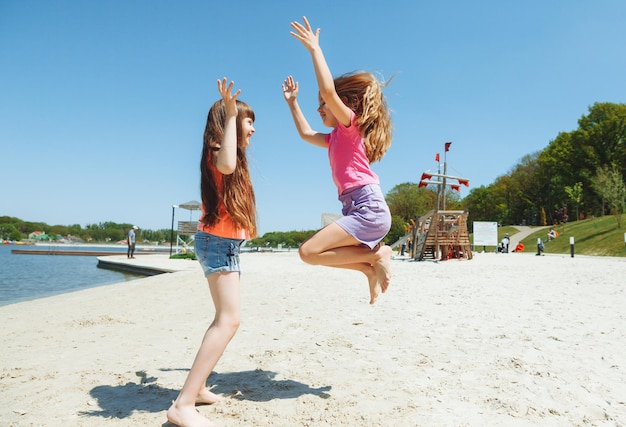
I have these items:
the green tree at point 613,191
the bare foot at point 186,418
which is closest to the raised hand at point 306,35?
the bare foot at point 186,418

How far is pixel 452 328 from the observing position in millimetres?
5246

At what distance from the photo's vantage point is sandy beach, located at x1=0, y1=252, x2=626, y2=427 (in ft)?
9.62

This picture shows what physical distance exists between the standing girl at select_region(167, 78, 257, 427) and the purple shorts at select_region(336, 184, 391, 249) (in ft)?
2.26

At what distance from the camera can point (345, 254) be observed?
3.24 meters

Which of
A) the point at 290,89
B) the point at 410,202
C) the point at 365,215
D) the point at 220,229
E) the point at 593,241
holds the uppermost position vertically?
the point at 410,202

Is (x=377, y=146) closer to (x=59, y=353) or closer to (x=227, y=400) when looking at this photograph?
(x=227, y=400)

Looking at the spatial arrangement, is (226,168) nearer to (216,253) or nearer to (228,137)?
(228,137)

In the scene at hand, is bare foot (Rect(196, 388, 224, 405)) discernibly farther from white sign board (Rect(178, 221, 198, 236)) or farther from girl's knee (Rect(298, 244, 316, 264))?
white sign board (Rect(178, 221, 198, 236))

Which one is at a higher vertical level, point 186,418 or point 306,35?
point 306,35

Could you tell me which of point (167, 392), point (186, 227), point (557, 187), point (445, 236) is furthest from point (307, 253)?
point (557, 187)

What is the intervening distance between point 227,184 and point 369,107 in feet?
3.96

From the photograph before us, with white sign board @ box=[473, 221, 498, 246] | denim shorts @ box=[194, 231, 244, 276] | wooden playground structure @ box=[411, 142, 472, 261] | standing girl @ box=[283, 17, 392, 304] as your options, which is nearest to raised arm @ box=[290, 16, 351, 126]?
standing girl @ box=[283, 17, 392, 304]

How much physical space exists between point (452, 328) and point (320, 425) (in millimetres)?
2985

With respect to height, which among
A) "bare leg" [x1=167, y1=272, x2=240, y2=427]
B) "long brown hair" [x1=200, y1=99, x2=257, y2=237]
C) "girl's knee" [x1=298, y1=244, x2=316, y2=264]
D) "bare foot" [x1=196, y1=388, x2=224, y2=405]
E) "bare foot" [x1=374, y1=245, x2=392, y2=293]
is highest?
"long brown hair" [x1=200, y1=99, x2=257, y2=237]
